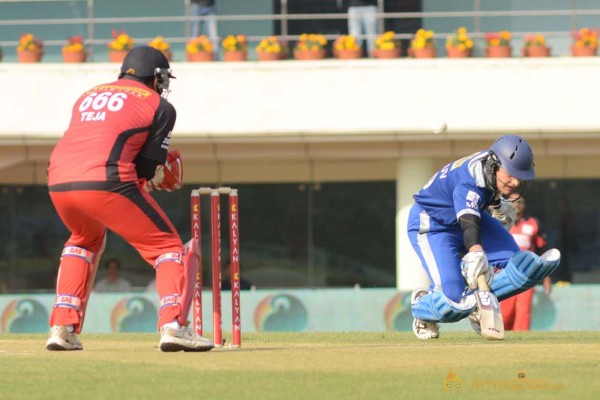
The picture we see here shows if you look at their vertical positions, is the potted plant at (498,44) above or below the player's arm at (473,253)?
above

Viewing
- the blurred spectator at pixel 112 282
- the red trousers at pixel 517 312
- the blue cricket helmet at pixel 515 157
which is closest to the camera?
the blue cricket helmet at pixel 515 157

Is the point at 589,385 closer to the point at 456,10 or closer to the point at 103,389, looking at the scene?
the point at 103,389

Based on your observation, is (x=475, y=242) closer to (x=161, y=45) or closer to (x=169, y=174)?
(x=169, y=174)

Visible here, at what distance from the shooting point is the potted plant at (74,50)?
23125 mm

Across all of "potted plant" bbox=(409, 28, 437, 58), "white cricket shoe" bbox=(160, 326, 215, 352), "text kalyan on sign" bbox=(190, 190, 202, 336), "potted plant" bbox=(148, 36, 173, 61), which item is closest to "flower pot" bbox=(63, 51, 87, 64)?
"potted plant" bbox=(148, 36, 173, 61)

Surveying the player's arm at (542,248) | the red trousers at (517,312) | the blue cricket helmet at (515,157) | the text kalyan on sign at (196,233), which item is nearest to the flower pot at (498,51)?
the player's arm at (542,248)

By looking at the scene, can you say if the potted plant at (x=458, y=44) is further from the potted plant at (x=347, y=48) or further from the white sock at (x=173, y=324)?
the white sock at (x=173, y=324)

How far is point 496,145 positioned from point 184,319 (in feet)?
9.82

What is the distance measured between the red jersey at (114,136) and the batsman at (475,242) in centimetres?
260

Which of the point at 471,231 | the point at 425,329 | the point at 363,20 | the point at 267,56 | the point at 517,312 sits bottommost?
the point at 517,312

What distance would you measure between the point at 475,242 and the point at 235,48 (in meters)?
12.8

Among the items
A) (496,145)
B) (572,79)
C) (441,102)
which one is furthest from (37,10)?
(496,145)

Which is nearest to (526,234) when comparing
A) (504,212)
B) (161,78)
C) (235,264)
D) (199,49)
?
(504,212)

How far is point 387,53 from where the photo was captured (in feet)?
75.7
